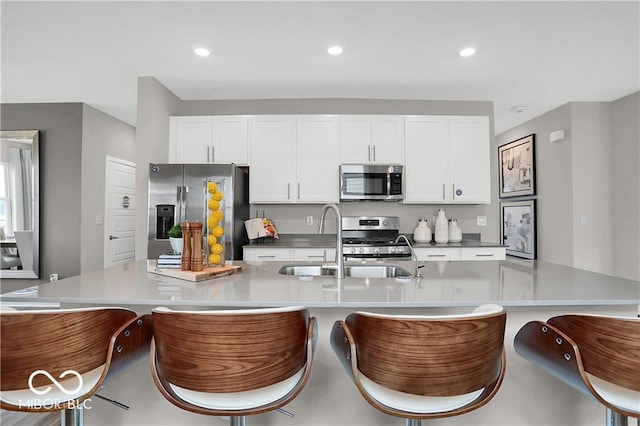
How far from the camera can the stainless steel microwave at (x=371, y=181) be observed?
3811 millimetres

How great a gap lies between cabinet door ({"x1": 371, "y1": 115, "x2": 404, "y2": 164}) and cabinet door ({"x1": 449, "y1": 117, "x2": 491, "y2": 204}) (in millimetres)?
573

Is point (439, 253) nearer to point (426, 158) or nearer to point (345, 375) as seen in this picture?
point (426, 158)

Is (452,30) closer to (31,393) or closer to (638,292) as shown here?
(638,292)

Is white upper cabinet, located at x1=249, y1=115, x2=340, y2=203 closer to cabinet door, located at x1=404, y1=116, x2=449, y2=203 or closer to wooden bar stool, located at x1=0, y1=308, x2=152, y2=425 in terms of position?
cabinet door, located at x1=404, y1=116, x2=449, y2=203

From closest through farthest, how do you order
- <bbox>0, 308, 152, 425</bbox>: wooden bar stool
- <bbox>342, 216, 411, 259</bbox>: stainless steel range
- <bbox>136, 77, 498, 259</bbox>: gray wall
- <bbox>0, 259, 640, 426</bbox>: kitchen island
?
<bbox>0, 308, 152, 425</bbox>: wooden bar stool < <bbox>0, 259, 640, 426</bbox>: kitchen island < <bbox>342, 216, 411, 259</bbox>: stainless steel range < <bbox>136, 77, 498, 259</bbox>: gray wall

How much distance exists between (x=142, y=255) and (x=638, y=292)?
12.1 ft

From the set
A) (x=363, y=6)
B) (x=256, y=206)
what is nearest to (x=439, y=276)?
(x=363, y=6)

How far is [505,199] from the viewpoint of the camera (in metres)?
5.80

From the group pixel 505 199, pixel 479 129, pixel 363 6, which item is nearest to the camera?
pixel 363 6

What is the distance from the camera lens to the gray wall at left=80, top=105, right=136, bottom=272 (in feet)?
14.5

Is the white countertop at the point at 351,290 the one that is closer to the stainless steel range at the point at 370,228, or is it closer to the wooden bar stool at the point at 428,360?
the wooden bar stool at the point at 428,360

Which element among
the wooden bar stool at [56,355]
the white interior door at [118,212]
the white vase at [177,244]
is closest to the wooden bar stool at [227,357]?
the wooden bar stool at [56,355]

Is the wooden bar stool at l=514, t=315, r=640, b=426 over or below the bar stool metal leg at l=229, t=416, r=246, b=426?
over

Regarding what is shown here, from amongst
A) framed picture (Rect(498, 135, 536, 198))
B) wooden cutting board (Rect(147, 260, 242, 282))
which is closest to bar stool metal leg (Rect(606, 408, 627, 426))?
wooden cutting board (Rect(147, 260, 242, 282))
